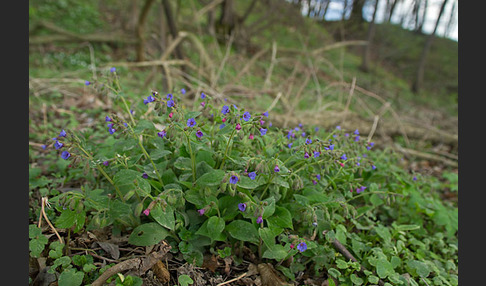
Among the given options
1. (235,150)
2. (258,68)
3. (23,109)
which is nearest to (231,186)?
(235,150)

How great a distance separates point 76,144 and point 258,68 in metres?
8.13

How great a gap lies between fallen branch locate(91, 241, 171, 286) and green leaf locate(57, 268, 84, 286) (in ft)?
0.22

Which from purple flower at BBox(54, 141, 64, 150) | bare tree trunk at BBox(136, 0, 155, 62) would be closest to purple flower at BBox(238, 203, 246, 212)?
purple flower at BBox(54, 141, 64, 150)

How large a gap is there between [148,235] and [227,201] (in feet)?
1.45

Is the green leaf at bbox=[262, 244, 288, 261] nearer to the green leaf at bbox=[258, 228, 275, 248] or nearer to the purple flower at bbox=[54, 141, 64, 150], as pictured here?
the green leaf at bbox=[258, 228, 275, 248]

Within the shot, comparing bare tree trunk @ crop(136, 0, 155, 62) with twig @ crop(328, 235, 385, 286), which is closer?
twig @ crop(328, 235, 385, 286)

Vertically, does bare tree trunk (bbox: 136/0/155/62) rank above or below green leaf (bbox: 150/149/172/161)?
above

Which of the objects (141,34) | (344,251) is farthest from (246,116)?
(141,34)

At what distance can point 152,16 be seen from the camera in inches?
388

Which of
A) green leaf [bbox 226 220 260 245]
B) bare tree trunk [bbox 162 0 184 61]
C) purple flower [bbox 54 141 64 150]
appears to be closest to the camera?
purple flower [bbox 54 141 64 150]

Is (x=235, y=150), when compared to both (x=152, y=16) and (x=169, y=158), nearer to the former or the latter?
(x=169, y=158)

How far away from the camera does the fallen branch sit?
155 cm

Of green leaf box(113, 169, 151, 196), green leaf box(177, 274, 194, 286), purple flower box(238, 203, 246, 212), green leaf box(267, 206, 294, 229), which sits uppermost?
green leaf box(113, 169, 151, 196)

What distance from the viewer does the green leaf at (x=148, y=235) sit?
163 cm
